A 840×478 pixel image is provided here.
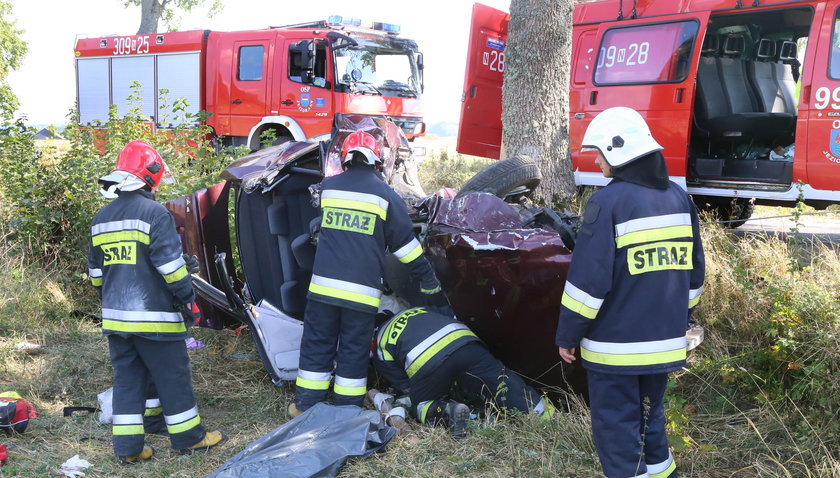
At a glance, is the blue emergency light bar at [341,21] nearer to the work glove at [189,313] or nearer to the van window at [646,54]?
the van window at [646,54]

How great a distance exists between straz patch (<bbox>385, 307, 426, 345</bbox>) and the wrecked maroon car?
0.91ft

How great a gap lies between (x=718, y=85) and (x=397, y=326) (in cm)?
484

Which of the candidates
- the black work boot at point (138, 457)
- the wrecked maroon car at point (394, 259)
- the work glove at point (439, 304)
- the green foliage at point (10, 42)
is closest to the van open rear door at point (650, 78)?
the wrecked maroon car at point (394, 259)

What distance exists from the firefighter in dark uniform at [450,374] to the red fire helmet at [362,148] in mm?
922

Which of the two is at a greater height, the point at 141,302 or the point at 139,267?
the point at 139,267

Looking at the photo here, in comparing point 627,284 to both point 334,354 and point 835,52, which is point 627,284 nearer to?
point 334,354

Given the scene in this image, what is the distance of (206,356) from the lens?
16.3 ft

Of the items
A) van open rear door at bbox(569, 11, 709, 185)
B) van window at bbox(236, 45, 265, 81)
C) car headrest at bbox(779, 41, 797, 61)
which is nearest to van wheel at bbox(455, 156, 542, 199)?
van open rear door at bbox(569, 11, 709, 185)

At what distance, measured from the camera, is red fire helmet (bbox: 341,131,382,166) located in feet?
12.7

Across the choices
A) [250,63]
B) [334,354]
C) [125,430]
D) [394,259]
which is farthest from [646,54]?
[250,63]

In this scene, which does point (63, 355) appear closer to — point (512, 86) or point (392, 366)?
point (392, 366)

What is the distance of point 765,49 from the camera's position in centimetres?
720

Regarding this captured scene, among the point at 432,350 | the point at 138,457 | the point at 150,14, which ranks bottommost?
the point at 138,457

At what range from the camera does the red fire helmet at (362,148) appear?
12.7ft
